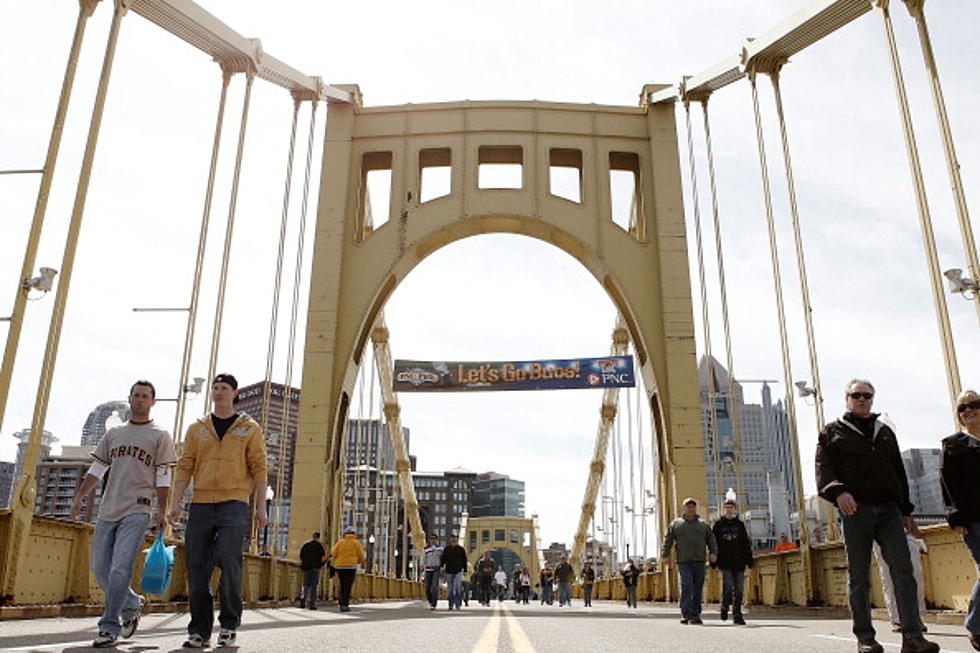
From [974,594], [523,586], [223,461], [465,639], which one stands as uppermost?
[223,461]

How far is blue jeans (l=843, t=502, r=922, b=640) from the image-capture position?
460cm

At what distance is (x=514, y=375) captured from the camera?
22.0 meters

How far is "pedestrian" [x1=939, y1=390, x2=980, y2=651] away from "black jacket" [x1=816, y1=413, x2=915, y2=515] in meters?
0.31

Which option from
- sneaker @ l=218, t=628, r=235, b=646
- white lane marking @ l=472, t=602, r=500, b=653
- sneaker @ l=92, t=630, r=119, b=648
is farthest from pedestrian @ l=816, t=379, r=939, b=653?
sneaker @ l=92, t=630, r=119, b=648

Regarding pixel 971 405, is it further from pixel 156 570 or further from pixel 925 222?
pixel 925 222

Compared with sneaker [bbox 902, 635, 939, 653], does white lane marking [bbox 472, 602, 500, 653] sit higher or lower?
lower

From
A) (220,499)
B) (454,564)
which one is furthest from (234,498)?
(454,564)

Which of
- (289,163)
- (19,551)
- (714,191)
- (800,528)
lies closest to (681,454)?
(800,528)

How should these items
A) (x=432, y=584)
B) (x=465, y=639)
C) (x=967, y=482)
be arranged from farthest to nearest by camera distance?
(x=432, y=584) → (x=465, y=639) → (x=967, y=482)

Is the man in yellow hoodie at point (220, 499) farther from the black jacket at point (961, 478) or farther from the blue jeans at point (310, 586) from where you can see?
the blue jeans at point (310, 586)

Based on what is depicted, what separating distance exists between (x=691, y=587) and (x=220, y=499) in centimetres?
674

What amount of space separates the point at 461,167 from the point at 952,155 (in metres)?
11.9

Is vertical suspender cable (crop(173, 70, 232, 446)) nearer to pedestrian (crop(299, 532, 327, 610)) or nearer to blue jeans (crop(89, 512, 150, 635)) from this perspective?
pedestrian (crop(299, 532, 327, 610))

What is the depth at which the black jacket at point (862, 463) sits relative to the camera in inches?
191
